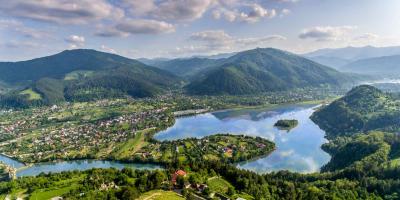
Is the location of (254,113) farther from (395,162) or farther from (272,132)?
(395,162)

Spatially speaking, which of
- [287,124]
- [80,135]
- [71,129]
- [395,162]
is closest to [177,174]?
[395,162]

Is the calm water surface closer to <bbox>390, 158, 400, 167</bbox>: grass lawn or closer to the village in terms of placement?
the village

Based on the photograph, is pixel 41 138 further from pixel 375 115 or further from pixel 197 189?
pixel 375 115

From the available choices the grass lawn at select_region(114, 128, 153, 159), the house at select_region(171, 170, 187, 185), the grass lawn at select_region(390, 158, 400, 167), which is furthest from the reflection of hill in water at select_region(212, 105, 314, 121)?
the house at select_region(171, 170, 187, 185)

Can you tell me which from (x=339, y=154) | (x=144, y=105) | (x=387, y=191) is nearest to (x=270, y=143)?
(x=339, y=154)

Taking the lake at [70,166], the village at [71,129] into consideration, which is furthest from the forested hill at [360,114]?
the lake at [70,166]

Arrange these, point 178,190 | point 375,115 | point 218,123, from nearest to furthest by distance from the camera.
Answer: point 178,190 → point 375,115 → point 218,123

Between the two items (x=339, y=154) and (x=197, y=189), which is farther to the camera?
(x=339, y=154)
